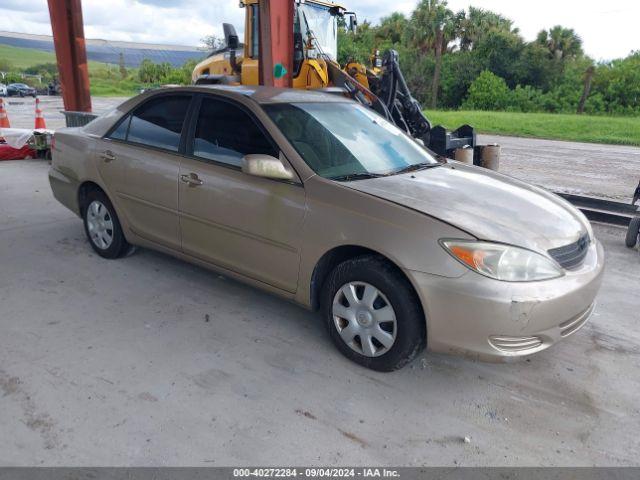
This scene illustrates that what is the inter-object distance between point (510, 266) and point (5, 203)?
649cm

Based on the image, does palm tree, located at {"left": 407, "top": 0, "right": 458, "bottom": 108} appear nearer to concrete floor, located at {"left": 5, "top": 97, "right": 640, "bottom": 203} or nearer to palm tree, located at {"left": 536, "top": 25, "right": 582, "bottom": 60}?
palm tree, located at {"left": 536, "top": 25, "right": 582, "bottom": 60}

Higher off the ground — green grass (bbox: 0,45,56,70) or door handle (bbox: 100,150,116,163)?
green grass (bbox: 0,45,56,70)

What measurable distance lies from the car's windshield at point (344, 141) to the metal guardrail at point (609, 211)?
3.46 m

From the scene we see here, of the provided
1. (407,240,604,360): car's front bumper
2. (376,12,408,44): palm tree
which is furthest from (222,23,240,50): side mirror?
(376,12,408,44): palm tree

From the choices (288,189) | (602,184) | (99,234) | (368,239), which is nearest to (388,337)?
(368,239)

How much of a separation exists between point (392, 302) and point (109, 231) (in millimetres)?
2952

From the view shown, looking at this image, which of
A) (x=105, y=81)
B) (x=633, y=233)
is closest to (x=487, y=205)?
(x=633, y=233)

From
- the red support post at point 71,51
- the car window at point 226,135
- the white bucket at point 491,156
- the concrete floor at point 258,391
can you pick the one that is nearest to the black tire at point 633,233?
the concrete floor at point 258,391

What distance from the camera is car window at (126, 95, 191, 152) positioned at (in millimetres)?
4055

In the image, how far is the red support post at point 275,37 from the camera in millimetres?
6855

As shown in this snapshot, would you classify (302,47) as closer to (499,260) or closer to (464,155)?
(464,155)

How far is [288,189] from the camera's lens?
3314 mm

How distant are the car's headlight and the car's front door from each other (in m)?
1.02

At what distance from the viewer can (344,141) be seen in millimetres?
3684
